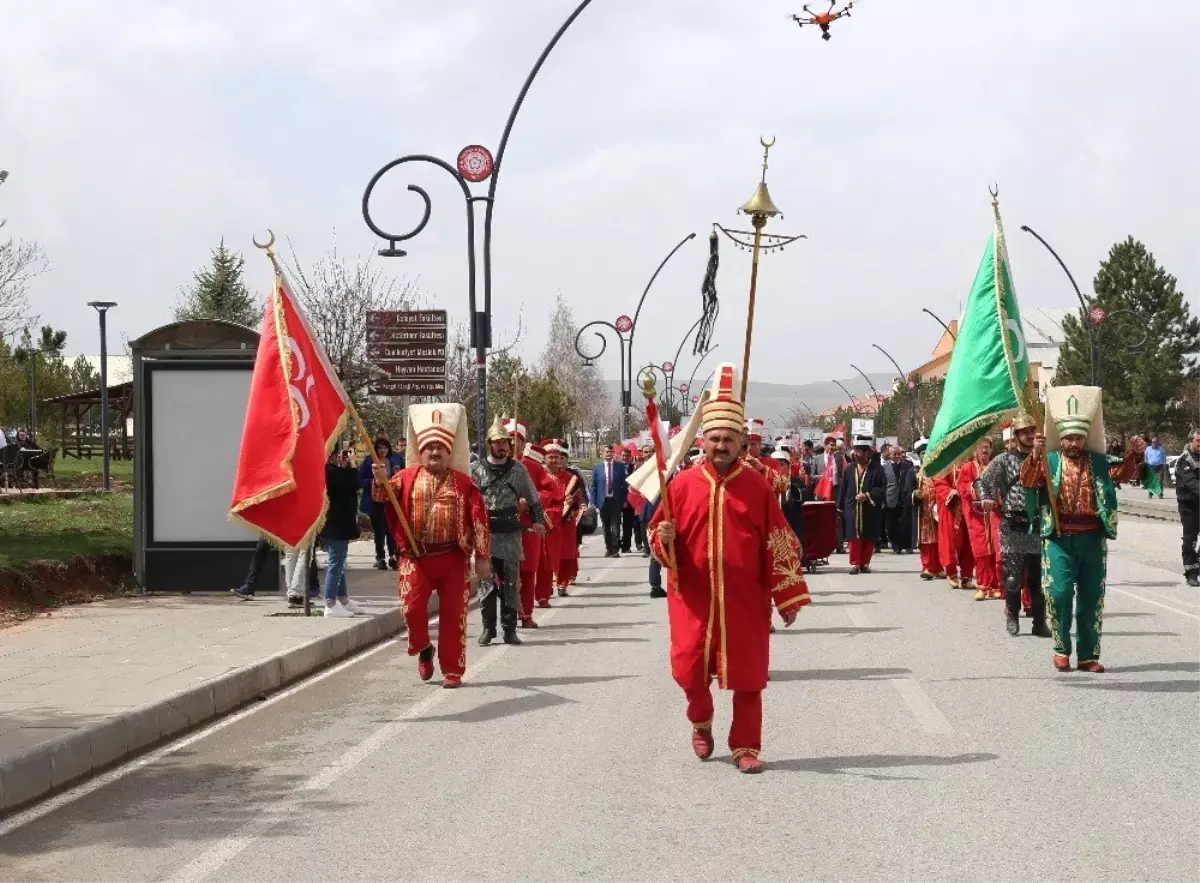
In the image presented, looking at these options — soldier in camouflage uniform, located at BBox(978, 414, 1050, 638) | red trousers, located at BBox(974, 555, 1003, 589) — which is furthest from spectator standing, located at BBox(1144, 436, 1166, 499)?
soldier in camouflage uniform, located at BBox(978, 414, 1050, 638)

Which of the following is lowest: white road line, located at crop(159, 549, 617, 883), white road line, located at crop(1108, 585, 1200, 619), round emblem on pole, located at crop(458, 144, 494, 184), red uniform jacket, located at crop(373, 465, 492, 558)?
white road line, located at crop(159, 549, 617, 883)

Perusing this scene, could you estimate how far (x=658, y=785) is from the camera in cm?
800

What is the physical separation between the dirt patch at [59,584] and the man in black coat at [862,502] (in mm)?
9744

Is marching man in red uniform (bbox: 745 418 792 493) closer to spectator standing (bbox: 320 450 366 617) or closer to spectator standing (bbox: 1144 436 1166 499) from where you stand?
spectator standing (bbox: 320 450 366 617)

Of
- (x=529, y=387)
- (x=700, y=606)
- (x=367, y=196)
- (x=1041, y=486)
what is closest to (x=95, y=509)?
(x=367, y=196)

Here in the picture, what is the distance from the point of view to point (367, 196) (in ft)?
74.3

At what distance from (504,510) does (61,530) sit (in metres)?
9.34

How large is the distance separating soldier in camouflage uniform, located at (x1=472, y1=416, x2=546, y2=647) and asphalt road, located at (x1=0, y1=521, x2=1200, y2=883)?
5.04 feet

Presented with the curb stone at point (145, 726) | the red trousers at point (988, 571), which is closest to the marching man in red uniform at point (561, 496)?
the red trousers at point (988, 571)

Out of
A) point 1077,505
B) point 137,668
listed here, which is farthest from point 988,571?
point 137,668

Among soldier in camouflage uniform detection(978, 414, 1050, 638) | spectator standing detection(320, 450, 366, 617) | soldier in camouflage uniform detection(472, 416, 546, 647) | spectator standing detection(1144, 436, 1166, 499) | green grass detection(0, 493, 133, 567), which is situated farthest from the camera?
spectator standing detection(1144, 436, 1166, 499)

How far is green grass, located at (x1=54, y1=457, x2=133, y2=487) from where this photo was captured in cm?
4047

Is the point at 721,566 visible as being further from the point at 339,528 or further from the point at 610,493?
the point at 610,493

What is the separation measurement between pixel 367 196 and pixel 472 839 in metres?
16.6
